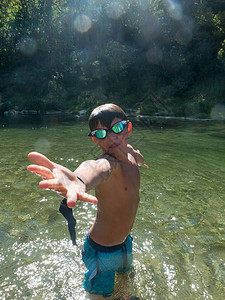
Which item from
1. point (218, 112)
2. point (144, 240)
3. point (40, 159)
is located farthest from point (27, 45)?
point (40, 159)

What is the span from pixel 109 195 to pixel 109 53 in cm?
3975

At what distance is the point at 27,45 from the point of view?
42.1 m

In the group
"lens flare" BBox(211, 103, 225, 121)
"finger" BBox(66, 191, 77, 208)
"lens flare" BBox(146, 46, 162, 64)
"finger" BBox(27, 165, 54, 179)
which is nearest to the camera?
"finger" BBox(66, 191, 77, 208)

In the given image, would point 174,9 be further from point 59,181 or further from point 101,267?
point 59,181

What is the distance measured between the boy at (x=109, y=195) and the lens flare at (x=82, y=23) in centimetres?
4608

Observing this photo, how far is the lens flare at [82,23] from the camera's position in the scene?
140ft

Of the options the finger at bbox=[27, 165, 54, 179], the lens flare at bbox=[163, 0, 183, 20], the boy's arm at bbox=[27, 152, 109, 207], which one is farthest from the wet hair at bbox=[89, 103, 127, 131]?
the lens flare at bbox=[163, 0, 183, 20]

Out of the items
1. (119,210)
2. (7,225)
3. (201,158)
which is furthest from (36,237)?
(201,158)

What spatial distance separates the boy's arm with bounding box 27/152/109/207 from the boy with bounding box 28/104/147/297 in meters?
0.04

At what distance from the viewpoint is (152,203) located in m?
5.44

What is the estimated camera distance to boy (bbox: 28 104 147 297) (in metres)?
2.16

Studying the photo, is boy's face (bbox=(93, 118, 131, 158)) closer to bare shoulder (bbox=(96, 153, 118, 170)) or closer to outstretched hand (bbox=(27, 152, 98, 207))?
bare shoulder (bbox=(96, 153, 118, 170))

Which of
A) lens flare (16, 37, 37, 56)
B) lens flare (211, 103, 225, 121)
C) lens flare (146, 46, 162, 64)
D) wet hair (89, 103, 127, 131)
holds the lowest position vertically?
lens flare (211, 103, 225, 121)

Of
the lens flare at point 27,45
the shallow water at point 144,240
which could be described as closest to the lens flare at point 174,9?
the lens flare at point 27,45
